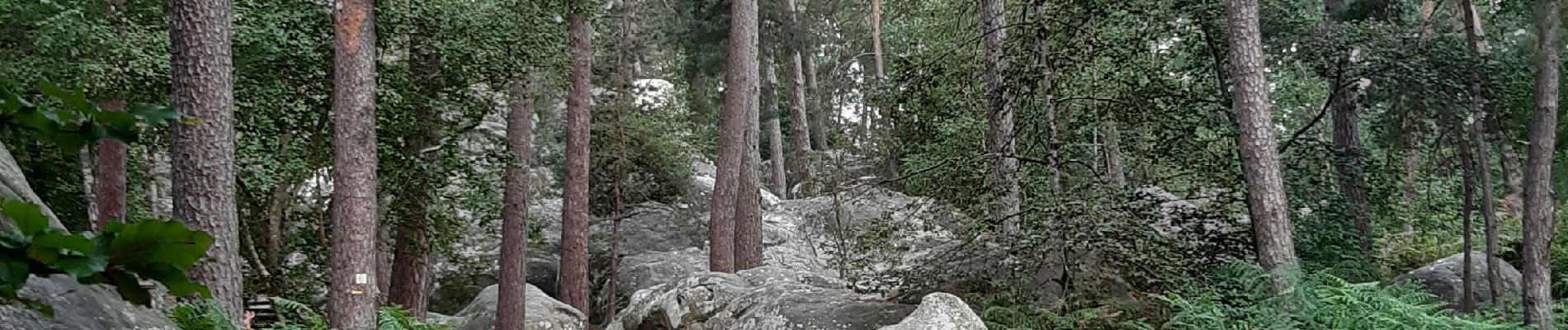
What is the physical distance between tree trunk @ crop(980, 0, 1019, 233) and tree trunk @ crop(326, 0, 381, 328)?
197 inches

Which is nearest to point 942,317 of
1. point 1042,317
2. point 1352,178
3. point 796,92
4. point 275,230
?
point 1042,317

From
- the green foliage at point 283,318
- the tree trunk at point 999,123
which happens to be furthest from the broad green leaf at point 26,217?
the tree trunk at point 999,123

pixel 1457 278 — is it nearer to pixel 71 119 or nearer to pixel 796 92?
pixel 71 119

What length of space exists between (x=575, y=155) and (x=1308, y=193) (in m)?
9.33

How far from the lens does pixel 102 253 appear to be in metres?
1.07

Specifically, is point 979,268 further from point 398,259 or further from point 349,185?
point 398,259

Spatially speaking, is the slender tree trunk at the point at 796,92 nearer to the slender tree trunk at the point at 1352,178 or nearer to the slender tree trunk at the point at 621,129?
the slender tree trunk at the point at 621,129

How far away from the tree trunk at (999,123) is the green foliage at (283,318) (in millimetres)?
4849

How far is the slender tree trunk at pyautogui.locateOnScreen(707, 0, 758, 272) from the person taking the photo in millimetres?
15328

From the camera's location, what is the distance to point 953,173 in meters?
9.91

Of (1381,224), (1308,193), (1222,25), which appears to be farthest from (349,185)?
(1381,224)

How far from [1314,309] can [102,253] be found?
7.26m

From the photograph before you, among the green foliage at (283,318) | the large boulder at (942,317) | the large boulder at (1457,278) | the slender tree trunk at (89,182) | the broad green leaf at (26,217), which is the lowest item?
the large boulder at (1457,278)

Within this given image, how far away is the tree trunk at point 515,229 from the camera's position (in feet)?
45.4
